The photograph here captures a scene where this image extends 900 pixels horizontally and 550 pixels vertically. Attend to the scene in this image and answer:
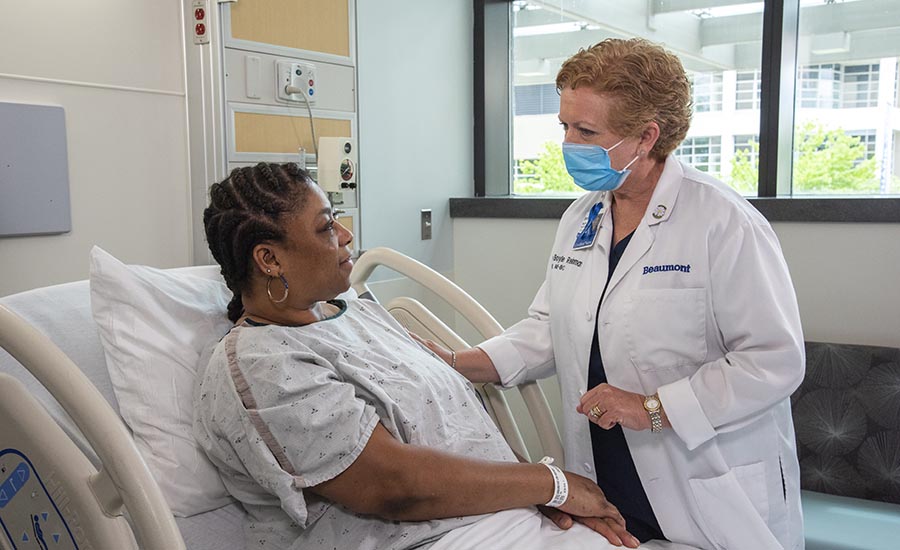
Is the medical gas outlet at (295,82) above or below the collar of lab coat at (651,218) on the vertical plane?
above

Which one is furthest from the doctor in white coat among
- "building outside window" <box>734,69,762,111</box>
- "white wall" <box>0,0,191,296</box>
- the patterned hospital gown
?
"building outside window" <box>734,69,762,111</box>

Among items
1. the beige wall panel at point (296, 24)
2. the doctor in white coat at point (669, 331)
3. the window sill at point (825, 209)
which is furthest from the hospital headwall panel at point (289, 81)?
the doctor in white coat at point (669, 331)

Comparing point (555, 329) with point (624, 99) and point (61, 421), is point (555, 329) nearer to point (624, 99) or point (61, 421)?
point (624, 99)

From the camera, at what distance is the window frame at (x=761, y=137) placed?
109 inches

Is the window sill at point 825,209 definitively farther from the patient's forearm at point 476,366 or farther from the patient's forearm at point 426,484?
the patient's forearm at point 426,484

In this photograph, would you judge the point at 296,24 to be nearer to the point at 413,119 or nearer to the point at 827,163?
the point at 413,119

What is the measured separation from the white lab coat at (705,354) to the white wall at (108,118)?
4.28ft

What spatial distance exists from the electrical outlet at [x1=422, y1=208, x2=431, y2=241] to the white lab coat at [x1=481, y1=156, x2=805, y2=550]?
1706 millimetres

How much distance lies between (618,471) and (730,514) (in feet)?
0.81

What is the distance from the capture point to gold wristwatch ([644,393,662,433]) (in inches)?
Result: 62.8

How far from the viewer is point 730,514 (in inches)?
63.9

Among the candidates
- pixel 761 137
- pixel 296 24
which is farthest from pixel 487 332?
pixel 761 137

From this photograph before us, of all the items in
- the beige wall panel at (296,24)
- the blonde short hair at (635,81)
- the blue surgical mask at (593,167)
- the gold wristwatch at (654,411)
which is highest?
the beige wall panel at (296,24)

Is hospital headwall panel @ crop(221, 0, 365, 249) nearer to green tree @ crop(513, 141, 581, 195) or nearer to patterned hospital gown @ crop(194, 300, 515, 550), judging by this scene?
green tree @ crop(513, 141, 581, 195)
